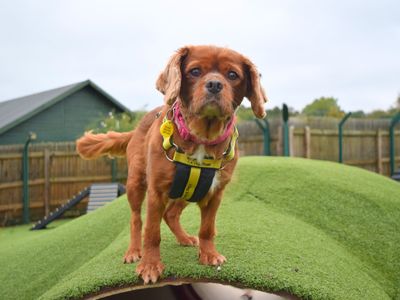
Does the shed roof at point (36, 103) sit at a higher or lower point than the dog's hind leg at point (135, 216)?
higher

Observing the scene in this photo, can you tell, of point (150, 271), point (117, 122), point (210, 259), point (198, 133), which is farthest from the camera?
point (117, 122)

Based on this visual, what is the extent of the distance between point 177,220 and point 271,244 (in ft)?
2.93

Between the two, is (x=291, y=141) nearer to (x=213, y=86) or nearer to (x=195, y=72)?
(x=195, y=72)

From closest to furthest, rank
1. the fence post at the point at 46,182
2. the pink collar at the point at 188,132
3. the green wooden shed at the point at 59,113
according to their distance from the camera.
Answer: the pink collar at the point at 188,132 < the fence post at the point at 46,182 < the green wooden shed at the point at 59,113

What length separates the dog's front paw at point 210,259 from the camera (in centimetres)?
320

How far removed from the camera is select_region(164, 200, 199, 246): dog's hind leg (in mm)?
3924

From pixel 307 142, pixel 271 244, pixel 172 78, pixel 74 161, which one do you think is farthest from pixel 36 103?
pixel 172 78

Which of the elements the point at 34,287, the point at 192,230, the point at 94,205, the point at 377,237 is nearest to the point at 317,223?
the point at 377,237

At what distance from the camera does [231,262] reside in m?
3.35

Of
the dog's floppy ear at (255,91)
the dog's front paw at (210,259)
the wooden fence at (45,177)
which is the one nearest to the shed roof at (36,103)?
the wooden fence at (45,177)

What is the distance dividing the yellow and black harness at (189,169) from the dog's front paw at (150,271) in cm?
46

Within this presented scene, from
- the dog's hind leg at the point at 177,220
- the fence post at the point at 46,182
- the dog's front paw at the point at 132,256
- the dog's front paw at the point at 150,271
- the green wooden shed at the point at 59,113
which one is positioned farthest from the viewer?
the green wooden shed at the point at 59,113

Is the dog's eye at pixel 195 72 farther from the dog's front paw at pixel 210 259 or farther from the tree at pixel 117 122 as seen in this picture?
the tree at pixel 117 122

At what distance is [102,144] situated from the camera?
4098 millimetres
